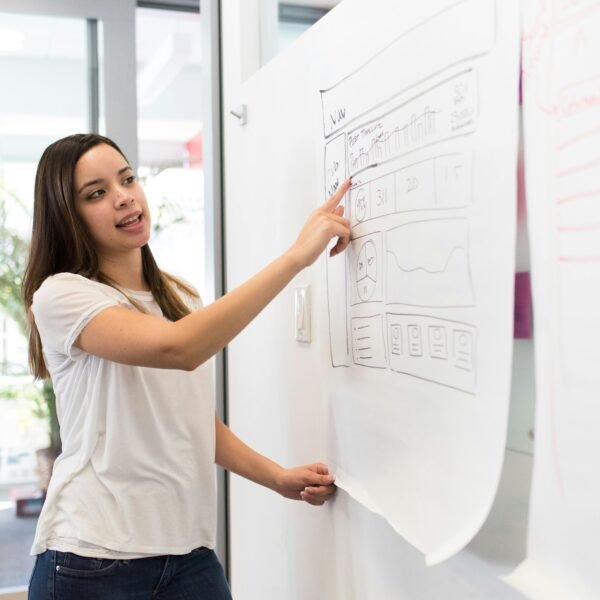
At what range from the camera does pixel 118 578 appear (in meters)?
1.26

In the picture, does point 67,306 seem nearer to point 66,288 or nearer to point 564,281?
point 66,288

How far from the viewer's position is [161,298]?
1.45 meters

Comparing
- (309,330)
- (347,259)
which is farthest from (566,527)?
(309,330)

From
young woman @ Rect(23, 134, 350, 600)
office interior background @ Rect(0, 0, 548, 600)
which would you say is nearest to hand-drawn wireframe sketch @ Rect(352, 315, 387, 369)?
young woman @ Rect(23, 134, 350, 600)

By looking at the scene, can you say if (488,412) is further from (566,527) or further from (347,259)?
(347,259)

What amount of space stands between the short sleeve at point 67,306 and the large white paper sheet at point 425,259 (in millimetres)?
386

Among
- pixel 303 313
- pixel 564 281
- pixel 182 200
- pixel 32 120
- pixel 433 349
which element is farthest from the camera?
pixel 182 200

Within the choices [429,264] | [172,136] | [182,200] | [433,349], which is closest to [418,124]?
[429,264]

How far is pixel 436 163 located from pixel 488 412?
1.01 feet

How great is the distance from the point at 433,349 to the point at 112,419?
0.60 meters

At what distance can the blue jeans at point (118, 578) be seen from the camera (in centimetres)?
125

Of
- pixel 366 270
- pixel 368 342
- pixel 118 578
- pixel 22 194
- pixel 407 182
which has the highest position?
pixel 22 194

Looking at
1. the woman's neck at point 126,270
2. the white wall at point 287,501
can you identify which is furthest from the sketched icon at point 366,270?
the woman's neck at point 126,270

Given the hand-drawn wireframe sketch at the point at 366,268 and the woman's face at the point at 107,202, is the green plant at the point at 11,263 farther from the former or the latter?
the hand-drawn wireframe sketch at the point at 366,268
